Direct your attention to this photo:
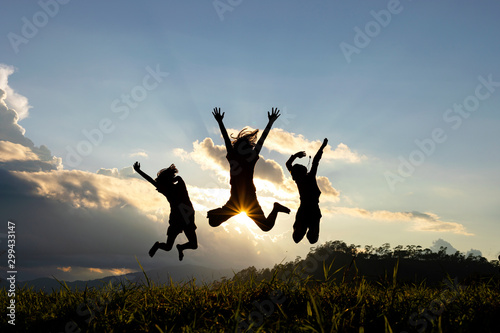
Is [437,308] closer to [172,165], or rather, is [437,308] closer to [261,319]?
[261,319]

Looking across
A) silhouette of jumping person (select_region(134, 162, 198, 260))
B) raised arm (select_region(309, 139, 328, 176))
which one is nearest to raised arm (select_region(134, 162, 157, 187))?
silhouette of jumping person (select_region(134, 162, 198, 260))

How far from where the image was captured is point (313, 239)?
9203 millimetres

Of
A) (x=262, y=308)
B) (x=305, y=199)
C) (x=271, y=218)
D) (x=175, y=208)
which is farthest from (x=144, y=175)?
(x=262, y=308)

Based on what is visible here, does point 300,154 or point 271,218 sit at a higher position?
point 300,154

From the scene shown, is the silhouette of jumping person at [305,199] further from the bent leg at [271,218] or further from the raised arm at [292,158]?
the bent leg at [271,218]

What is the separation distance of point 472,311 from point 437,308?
0.50m

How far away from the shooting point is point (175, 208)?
960 cm

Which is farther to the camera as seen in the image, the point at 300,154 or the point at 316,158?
the point at 300,154

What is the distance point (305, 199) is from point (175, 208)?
319 cm

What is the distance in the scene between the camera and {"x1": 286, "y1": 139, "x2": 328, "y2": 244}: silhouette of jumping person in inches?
358

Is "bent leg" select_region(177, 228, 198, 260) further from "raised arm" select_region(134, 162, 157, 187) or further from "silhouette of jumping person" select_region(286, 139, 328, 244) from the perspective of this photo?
"silhouette of jumping person" select_region(286, 139, 328, 244)

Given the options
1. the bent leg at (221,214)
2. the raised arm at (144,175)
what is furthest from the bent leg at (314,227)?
the raised arm at (144,175)

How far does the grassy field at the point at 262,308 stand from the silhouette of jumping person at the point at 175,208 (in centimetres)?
181

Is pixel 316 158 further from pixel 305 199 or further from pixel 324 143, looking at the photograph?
pixel 305 199
